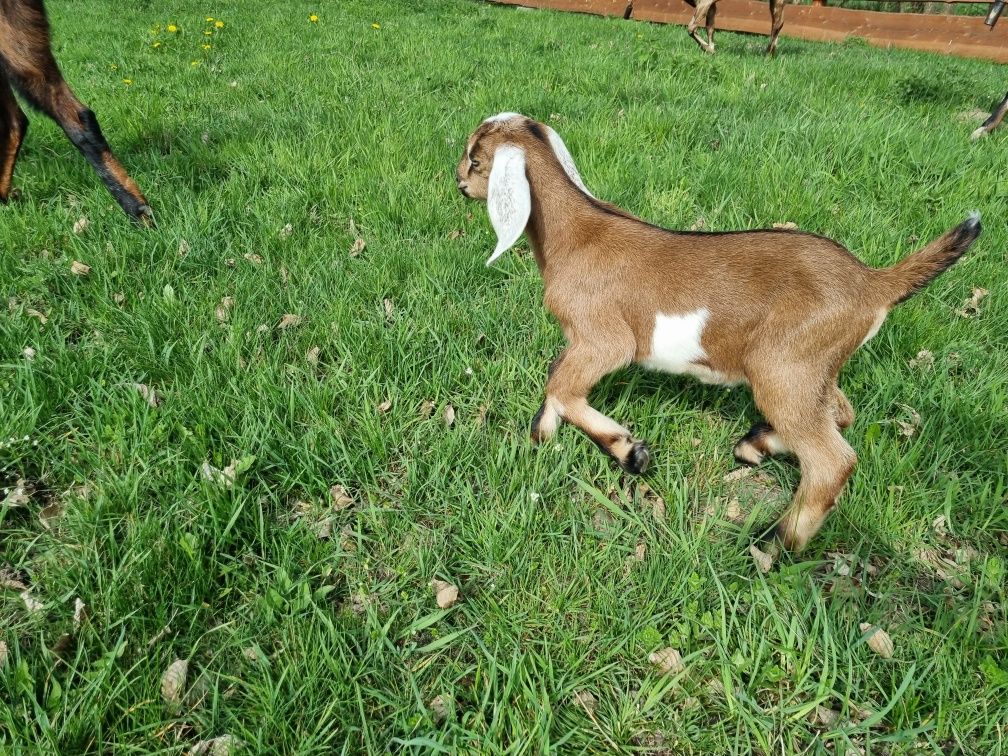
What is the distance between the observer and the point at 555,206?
2.44 metres

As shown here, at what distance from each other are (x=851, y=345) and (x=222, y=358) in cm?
242

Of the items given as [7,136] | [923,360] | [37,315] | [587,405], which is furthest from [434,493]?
[7,136]

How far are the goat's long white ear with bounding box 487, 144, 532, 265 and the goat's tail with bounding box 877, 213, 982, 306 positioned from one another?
1273 millimetres

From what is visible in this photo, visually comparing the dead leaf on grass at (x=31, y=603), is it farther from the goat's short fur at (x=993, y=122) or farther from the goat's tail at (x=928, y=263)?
the goat's short fur at (x=993, y=122)

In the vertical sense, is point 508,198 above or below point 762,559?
above

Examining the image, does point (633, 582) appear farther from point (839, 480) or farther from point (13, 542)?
point (13, 542)

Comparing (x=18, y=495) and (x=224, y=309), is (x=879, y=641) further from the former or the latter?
(x=224, y=309)

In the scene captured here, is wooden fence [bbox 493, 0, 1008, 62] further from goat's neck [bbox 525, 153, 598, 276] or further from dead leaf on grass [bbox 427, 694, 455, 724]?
dead leaf on grass [bbox 427, 694, 455, 724]

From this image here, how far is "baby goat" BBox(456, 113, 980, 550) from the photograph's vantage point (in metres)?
1.88

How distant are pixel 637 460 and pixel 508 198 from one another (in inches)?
44.8

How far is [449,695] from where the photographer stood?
4.98ft

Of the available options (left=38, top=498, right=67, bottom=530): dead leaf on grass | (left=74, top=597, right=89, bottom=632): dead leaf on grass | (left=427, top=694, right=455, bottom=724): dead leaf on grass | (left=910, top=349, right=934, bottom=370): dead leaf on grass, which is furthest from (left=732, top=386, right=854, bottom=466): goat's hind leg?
(left=38, top=498, right=67, bottom=530): dead leaf on grass

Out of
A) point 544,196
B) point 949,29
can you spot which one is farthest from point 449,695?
point 949,29

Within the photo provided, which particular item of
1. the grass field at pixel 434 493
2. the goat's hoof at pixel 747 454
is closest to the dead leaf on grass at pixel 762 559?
the grass field at pixel 434 493
